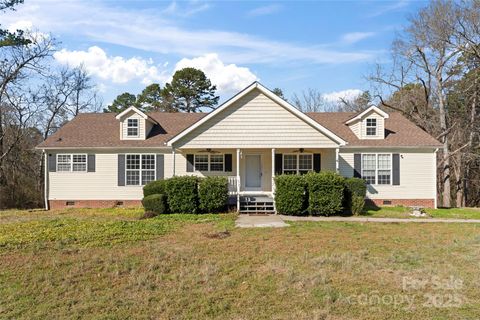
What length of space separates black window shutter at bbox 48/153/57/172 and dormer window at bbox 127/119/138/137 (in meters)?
3.81

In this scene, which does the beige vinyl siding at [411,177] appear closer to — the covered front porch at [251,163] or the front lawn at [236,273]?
the covered front porch at [251,163]

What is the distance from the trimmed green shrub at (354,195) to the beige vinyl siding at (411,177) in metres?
2.38

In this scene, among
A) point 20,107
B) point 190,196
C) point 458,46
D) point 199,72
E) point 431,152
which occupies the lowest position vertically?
point 190,196

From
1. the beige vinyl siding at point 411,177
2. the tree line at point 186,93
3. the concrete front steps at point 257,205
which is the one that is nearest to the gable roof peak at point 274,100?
Result: the beige vinyl siding at point 411,177

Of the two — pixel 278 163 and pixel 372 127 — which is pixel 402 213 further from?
pixel 278 163

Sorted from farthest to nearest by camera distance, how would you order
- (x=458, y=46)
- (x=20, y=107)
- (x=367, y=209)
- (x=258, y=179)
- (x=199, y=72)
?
(x=199, y=72)
(x=20, y=107)
(x=458, y=46)
(x=258, y=179)
(x=367, y=209)

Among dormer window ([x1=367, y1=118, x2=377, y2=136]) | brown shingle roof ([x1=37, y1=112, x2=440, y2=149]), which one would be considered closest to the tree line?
brown shingle roof ([x1=37, y1=112, x2=440, y2=149])

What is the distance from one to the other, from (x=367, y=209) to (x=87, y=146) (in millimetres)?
13952

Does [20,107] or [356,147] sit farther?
[20,107]

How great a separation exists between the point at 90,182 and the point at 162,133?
438cm

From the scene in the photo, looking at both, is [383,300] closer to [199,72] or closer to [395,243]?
[395,243]

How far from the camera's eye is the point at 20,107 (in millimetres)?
25656

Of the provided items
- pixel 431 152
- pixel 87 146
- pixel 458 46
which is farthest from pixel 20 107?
pixel 458 46

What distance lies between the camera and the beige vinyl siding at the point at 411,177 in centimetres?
1748
